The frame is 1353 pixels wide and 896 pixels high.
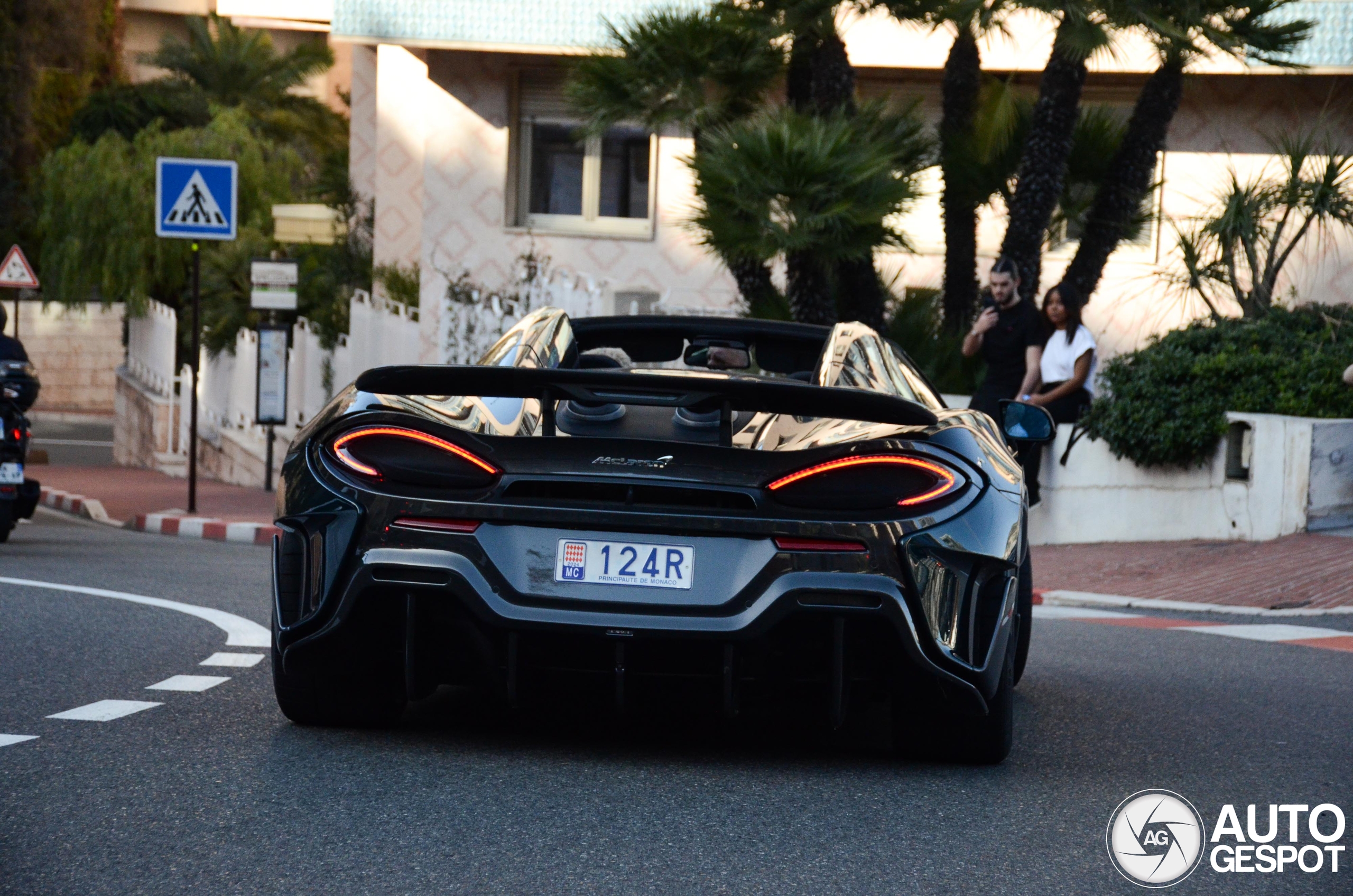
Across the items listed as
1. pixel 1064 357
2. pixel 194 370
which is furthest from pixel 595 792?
pixel 194 370

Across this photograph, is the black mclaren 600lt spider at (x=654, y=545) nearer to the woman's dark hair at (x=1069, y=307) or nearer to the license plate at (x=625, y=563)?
the license plate at (x=625, y=563)

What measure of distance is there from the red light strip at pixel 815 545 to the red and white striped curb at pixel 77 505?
14.5 m

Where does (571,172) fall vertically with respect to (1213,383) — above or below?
above

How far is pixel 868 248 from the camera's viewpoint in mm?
14430

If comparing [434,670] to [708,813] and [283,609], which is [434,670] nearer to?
[283,609]

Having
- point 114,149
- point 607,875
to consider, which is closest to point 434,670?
point 607,875

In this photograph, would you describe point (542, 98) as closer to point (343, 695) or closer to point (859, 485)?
point (343, 695)

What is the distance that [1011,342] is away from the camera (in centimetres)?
1267

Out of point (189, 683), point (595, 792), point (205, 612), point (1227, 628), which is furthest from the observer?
point (1227, 628)

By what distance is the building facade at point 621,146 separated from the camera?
67.7 ft

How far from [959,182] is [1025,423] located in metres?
10.5

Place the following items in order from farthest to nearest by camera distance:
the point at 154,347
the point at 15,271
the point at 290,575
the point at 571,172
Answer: the point at 154,347 < the point at 15,271 < the point at 571,172 < the point at 290,575

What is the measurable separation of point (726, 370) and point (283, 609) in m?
1.63

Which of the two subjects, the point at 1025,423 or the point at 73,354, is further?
the point at 73,354
